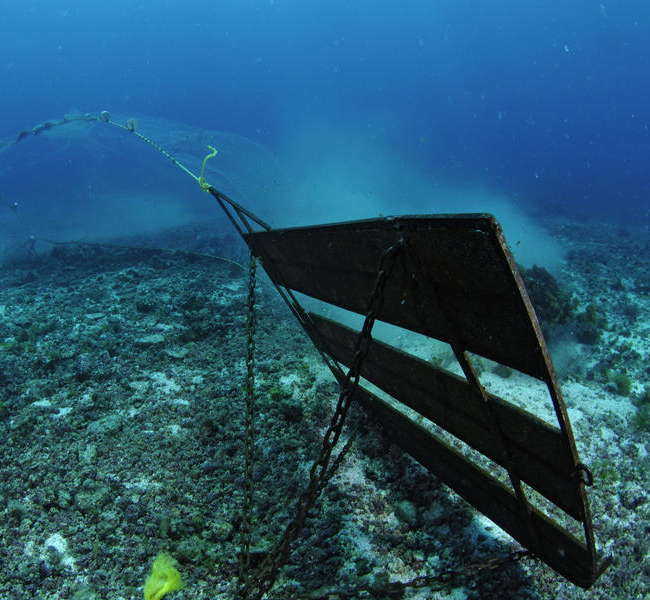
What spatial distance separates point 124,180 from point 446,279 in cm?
3550

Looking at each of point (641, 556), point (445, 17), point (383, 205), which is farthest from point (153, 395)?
point (445, 17)

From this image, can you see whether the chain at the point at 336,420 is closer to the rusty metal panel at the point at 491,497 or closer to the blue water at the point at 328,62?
the rusty metal panel at the point at 491,497

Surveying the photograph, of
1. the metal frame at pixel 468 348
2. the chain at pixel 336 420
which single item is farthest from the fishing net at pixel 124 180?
the chain at pixel 336 420

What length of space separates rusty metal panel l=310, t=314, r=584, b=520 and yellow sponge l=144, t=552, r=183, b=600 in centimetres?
255

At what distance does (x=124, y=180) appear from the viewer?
3064 centimetres

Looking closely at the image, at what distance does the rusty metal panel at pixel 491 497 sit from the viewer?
2.41 metres

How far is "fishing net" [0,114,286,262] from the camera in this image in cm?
1086

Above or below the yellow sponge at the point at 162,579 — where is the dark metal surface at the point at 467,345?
above

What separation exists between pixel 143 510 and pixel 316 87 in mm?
168287

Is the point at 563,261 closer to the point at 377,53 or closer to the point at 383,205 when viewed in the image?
the point at 383,205

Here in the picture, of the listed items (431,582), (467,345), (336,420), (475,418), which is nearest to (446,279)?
(467,345)

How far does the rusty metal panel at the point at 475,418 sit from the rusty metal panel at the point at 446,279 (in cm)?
56

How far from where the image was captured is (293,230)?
332cm

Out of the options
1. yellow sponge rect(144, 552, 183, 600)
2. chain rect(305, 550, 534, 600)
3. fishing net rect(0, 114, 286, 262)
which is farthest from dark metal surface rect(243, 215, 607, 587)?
fishing net rect(0, 114, 286, 262)
